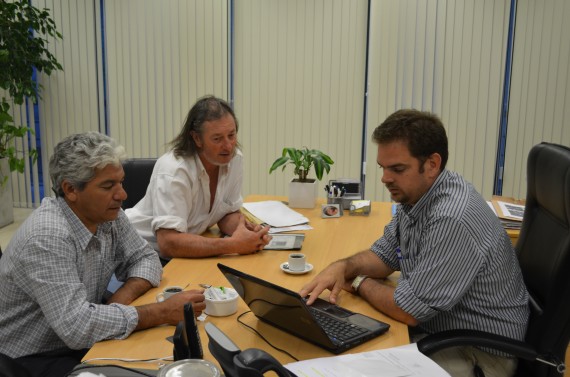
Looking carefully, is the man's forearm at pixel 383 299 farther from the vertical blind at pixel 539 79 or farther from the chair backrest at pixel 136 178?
the vertical blind at pixel 539 79

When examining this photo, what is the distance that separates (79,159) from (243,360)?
0.96 metres

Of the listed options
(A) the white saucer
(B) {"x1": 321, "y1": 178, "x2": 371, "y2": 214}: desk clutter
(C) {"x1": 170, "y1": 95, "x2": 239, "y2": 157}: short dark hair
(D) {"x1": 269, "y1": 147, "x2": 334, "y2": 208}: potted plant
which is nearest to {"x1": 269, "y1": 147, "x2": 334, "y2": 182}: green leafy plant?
(D) {"x1": 269, "y1": 147, "x2": 334, "y2": 208}: potted plant

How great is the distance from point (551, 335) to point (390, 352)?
0.56m

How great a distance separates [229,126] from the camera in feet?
7.80

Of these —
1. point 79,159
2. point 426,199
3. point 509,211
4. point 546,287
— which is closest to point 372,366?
point 426,199

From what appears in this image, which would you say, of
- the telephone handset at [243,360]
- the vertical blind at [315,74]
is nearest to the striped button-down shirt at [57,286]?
the telephone handset at [243,360]

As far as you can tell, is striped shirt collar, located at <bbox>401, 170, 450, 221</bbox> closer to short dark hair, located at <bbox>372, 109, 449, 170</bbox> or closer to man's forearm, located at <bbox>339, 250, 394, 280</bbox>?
short dark hair, located at <bbox>372, 109, 449, 170</bbox>

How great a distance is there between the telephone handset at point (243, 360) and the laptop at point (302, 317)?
29cm

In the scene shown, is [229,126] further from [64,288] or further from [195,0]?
[195,0]

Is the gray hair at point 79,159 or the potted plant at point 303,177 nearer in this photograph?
the gray hair at point 79,159

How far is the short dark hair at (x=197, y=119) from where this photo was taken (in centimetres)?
236

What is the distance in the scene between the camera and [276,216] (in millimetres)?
2744

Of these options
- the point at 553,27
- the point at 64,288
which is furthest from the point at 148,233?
the point at 553,27

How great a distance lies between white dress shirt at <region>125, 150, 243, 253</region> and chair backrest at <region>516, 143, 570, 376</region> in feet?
4.45
